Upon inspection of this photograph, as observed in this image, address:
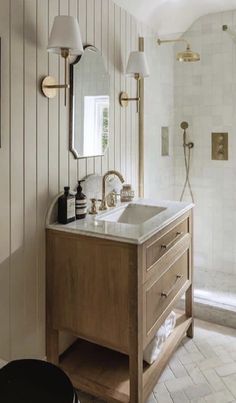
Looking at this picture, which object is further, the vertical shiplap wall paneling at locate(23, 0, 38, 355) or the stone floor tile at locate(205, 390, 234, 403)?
the stone floor tile at locate(205, 390, 234, 403)

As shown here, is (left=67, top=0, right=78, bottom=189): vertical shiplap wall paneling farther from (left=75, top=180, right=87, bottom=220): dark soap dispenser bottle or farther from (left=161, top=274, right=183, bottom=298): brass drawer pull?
(left=161, top=274, right=183, bottom=298): brass drawer pull

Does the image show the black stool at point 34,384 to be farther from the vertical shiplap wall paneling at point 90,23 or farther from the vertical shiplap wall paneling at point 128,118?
the vertical shiplap wall paneling at point 128,118

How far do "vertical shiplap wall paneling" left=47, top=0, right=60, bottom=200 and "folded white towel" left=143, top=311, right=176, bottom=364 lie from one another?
0.99 metres

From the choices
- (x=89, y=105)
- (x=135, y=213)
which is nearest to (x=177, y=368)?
(x=135, y=213)

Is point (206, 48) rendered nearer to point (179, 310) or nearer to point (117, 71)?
point (117, 71)

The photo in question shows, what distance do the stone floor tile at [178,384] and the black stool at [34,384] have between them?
41.7 inches

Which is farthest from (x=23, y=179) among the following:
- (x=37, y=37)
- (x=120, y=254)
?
(x=37, y=37)

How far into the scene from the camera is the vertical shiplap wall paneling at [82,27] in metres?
2.10

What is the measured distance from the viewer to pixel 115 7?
2.48 meters

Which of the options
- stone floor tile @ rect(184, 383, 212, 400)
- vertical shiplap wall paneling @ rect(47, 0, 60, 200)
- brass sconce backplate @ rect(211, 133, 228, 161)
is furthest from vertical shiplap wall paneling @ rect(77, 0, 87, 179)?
brass sconce backplate @ rect(211, 133, 228, 161)

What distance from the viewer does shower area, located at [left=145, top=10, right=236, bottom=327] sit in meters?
3.23

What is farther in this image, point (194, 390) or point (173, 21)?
point (173, 21)

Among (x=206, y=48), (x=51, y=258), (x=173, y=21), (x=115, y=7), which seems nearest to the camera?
(x=51, y=258)

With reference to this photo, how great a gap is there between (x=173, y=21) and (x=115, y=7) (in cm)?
83
